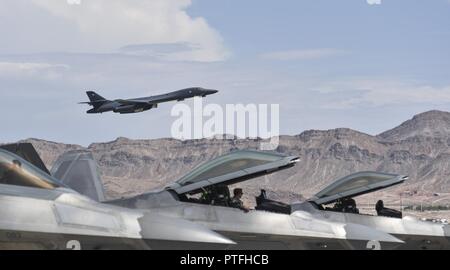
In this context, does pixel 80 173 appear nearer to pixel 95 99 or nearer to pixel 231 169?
pixel 231 169

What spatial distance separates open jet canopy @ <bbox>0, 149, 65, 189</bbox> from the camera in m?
9.94

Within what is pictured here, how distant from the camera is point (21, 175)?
10047mm

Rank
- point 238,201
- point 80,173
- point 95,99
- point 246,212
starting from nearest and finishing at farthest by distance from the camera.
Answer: point 246,212 → point 238,201 → point 80,173 → point 95,99

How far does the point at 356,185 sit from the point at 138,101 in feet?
351

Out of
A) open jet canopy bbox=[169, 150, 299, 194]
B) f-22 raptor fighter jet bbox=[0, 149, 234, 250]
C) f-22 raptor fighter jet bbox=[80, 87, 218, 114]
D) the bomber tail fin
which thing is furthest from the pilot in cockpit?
the bomber tail fin

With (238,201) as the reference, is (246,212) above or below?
below

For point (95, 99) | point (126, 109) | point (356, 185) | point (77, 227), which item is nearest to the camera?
point (77, 227)

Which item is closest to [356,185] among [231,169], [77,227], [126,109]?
[231,169]

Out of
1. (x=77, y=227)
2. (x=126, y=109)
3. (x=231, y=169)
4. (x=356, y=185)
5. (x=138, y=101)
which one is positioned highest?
(x=138, y=101)

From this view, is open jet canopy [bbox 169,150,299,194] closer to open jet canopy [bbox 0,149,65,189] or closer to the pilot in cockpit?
the pilot in cockpit

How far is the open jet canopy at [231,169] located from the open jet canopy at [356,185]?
16.8 feet

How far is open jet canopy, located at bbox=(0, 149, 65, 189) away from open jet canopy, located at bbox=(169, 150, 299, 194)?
632cm

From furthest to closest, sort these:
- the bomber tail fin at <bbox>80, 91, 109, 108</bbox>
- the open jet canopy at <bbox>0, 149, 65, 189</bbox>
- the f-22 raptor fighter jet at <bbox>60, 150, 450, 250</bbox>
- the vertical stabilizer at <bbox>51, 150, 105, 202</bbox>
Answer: the bomber tail fin at <bbox>80, 91, 109, 108</bbox> → the vertical stabilizer at <bbox>51, 150, 105, 202</bbox> → the f-22 raptor fighter jet at <bbox>60, 150, 450, 250</bbox> → the open jet canopy at <bbox>0, 149, 65, 189</bbox>
